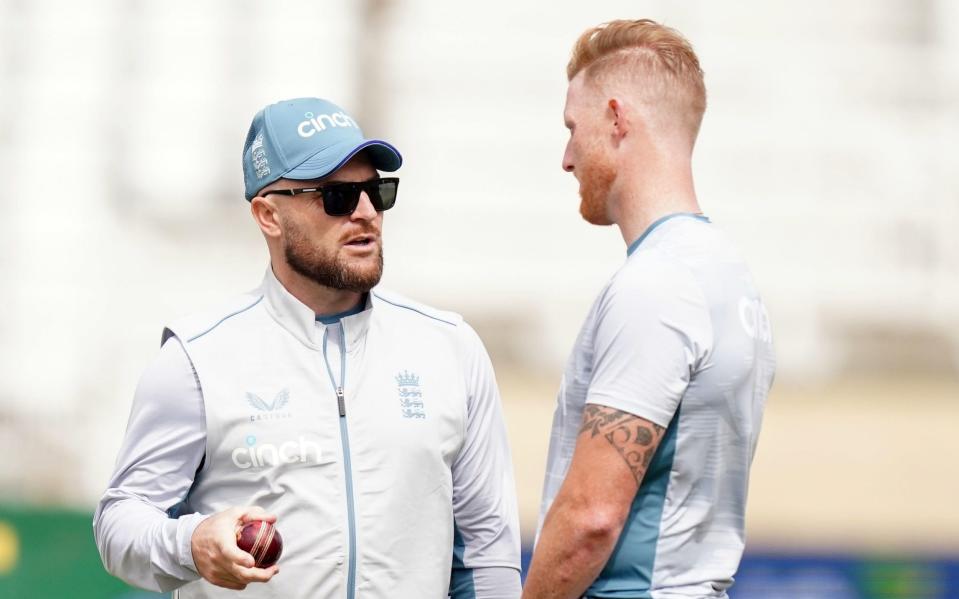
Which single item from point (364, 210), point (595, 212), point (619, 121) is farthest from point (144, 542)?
point (619, 121)

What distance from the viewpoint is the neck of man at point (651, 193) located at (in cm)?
258

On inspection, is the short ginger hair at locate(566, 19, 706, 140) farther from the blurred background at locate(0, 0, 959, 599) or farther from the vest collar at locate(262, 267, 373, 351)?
the blurred background at locate(0, 0, 959, 599)

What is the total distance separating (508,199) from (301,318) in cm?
816

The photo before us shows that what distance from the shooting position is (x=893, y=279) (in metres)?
11.0

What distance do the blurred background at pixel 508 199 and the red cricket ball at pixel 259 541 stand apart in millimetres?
7476

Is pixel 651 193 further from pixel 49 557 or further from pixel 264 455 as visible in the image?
pixel 49 557

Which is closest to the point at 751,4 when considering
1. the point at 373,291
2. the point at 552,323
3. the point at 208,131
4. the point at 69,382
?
the point at 552,323

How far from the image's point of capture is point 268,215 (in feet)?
9.40

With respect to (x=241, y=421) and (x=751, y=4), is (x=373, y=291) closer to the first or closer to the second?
(x=241, y=421)

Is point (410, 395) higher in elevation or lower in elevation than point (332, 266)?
lower

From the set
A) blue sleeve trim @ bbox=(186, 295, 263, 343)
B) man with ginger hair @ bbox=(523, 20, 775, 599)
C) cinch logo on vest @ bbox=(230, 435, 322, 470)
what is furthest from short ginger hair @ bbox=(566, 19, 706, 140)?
cinch logo on vest @ bbox=(230, 435, 322, 470)

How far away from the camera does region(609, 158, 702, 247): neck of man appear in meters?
2.58

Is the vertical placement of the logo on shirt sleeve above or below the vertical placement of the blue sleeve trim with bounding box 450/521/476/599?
above

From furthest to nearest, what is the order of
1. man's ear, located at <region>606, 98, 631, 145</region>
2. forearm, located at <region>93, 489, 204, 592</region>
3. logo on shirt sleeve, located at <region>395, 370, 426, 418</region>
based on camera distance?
logo on shirt sleeve, located at <region>395, 370, 426, 418</region> < man's ear, located at <region>606, 98, 631, 145</region> < forearm, located at <region>93, 489, 204, 592</region>
